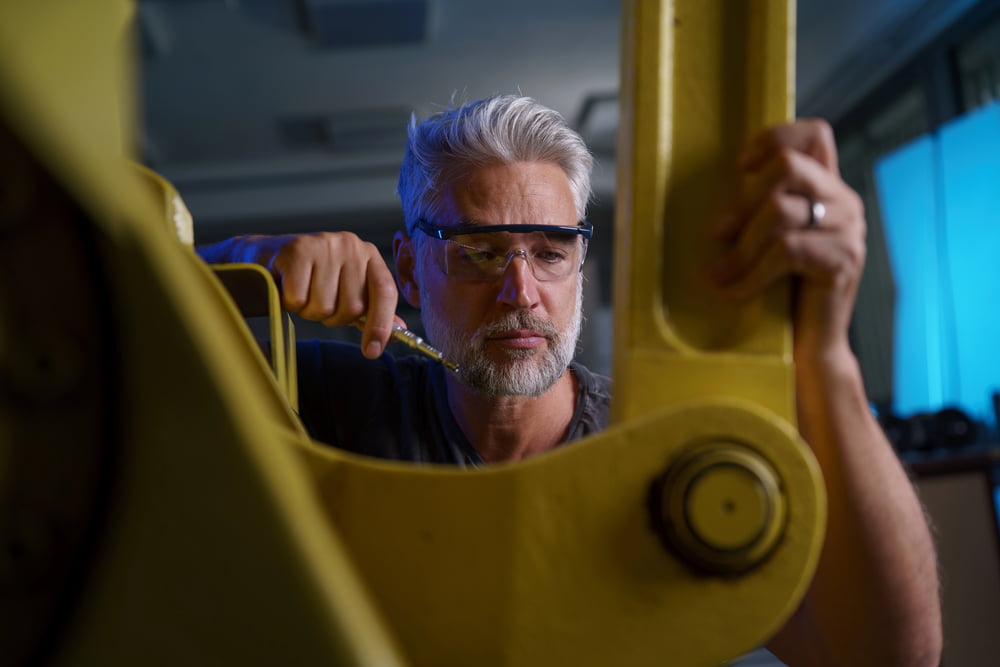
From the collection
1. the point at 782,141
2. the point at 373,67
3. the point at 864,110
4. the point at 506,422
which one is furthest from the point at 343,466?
the point at 864,110

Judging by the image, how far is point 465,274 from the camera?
137cm

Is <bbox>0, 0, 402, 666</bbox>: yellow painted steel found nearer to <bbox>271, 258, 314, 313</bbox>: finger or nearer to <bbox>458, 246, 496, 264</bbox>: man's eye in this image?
<bbox>271, 258, 314, 313</bbox>: finger

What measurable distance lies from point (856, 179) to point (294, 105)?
3.51 meters

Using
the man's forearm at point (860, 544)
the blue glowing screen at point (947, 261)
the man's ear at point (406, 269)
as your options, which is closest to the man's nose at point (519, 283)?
the man's ear at point (406, 269)

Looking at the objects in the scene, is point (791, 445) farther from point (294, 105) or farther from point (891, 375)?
point (294, 105)

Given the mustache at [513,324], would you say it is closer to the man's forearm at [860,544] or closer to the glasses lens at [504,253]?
the glasses lens at [504,253]

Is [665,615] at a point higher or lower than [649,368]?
lower

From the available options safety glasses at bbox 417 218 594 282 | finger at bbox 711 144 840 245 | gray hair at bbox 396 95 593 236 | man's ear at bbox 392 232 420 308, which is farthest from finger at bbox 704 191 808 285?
man's ear at bbox 392 232 420 308

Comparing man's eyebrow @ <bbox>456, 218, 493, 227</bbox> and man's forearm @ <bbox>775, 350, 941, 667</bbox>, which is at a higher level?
man's eyebrow @ <bbox>456, 218, 493, 227</bbox>

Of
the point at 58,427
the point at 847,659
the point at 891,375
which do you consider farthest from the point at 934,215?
the point at 58,427

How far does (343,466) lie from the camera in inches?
15.5

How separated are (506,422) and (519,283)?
0.30 m

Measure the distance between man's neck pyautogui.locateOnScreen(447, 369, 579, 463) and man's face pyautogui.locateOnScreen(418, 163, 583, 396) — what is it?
0.04 meters

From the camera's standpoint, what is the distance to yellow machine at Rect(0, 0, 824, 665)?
0.21 metres
